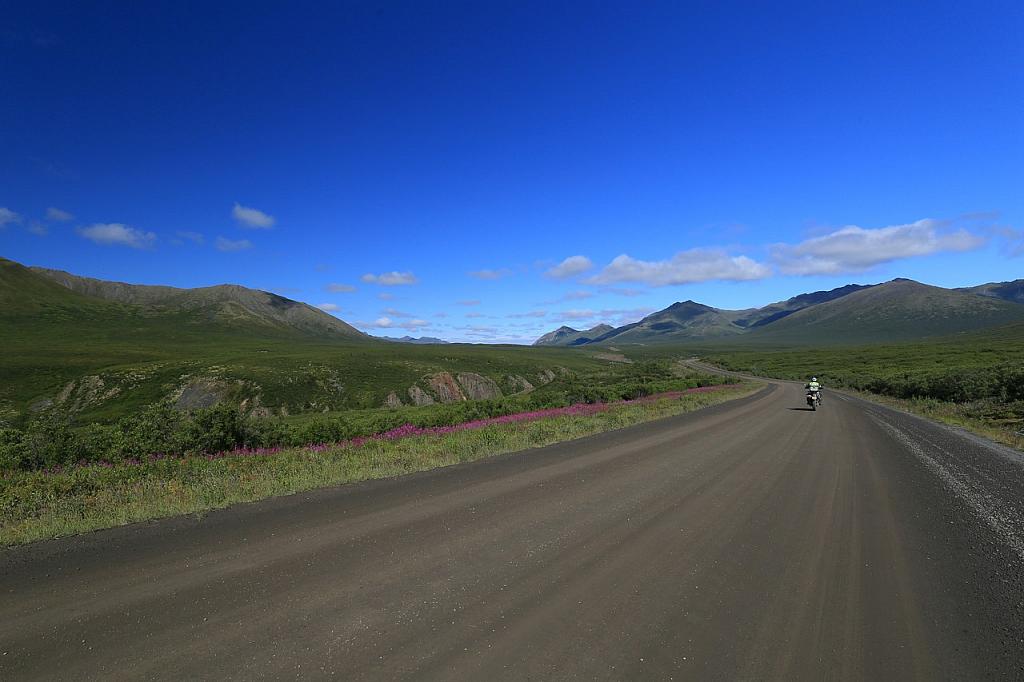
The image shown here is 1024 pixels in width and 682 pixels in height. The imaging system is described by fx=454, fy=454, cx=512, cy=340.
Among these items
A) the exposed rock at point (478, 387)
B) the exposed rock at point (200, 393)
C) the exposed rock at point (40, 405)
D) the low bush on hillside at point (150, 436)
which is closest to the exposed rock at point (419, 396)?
the exposed rock at point (478, 387)

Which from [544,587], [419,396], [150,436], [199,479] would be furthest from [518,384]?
[544,587]

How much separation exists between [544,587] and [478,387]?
238ft

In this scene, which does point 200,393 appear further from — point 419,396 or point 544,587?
point 544,587

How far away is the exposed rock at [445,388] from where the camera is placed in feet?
232

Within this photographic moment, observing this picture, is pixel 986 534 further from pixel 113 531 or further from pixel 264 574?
pixel 113 531

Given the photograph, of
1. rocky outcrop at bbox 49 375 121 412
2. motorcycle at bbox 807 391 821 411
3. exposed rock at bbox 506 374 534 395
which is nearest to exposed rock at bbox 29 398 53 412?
rocky outcrop at bbox 49 375 121 412

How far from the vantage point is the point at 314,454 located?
15875 millimetres

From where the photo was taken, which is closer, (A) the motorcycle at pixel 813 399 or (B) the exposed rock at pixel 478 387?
(A) the motorcycle at pixel 813 399

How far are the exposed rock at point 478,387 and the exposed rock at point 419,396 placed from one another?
26.3ft

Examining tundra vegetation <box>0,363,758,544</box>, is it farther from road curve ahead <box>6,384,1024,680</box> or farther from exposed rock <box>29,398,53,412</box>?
exposed rock <box>29,398,53,412</box>

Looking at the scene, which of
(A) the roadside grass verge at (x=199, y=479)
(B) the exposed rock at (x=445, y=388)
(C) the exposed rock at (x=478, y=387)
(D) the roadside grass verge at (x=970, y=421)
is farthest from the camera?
(C) the exposed rock at (x=478, y=387)

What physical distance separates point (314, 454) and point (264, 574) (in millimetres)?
10532

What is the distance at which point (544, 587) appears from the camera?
18.9ft

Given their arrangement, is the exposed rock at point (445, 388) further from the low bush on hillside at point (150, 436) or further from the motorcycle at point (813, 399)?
the motorcycle at point (813, 399)
